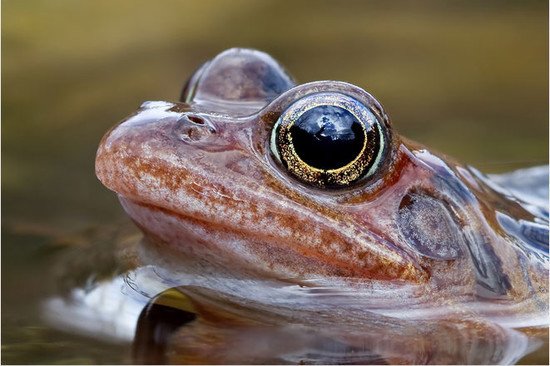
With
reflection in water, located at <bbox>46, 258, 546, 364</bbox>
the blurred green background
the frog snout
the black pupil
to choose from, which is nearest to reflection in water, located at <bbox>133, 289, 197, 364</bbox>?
reflection in water, located at <bbox>46, 258, 546, 364</bbox>

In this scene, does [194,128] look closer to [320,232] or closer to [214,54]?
[320,232]

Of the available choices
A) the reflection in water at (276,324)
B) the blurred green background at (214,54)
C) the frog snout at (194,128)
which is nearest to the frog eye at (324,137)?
the frog snout at (194,128)

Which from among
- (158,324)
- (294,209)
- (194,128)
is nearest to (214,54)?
(194,128)

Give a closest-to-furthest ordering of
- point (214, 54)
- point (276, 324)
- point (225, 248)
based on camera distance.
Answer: point (276, 324) → point (225, 248) → point (214, 54)

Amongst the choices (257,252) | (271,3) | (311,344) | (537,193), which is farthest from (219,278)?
(271,3)

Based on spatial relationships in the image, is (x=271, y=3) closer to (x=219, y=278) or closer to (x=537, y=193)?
(x=537, y=193)
